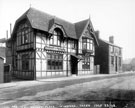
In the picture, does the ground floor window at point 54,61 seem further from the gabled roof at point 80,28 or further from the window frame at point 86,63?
the gabled roof at point 80,28

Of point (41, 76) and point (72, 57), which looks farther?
point (72, 57)

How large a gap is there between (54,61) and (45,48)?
114 inches

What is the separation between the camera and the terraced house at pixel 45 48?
764 inches

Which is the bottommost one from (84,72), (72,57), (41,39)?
(84,72)

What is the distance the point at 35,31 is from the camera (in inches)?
755

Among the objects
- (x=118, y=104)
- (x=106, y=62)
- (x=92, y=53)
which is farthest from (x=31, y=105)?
(x=106, y=62)

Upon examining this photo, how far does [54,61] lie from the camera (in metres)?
21.6

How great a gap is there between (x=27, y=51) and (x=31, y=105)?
14.5 metres

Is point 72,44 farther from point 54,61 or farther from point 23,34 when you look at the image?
point 23,34

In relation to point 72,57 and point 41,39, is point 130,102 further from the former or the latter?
point 72,57

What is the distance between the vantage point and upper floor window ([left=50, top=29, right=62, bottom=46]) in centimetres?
2167

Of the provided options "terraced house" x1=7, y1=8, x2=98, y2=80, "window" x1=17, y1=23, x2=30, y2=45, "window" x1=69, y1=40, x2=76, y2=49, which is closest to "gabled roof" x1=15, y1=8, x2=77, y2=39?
"terraced house" x1=7, y1=8, x2=98, y2=80

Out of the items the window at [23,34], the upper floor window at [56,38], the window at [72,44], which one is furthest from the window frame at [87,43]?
the window at [23,34]

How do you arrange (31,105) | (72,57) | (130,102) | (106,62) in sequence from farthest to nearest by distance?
(106,62) < (72,57) < (130,102) < (31,105)
